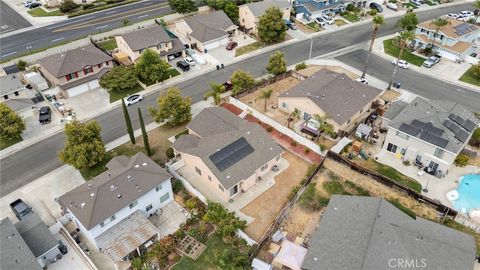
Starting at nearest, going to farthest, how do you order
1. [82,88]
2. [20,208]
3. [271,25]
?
[20,208], [82,88], [271,25]

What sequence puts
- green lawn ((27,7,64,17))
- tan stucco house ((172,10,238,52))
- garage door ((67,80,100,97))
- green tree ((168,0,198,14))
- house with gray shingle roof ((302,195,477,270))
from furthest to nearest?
1. green lawn ((27,7,64,17))
2. green tree ((168,0,198,14))
3. tan stucco house ((172,10,238,52))
4. garage door ((67,80,100,97))
5. house with gray shingle roof ((302,195,477,270))

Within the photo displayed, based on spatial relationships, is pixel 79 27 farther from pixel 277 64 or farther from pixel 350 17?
pixel 350 17

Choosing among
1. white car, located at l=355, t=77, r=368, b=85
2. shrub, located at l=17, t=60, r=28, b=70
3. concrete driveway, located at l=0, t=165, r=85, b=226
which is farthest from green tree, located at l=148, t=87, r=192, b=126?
shrub, located at l=17, t=60, r=28, b=70

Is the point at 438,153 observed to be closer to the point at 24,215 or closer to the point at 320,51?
the point at 320,51

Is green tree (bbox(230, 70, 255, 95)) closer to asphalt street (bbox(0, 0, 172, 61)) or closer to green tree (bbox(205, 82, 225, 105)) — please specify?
green tree (bbox(205, 82, 225, 105))

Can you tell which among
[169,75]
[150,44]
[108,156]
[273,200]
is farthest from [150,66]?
[273,200]

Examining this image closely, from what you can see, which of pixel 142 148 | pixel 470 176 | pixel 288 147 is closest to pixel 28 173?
pixel 142 148

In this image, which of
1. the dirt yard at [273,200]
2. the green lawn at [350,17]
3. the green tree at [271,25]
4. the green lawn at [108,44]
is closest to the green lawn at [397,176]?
the dirt yard at [273,200]
